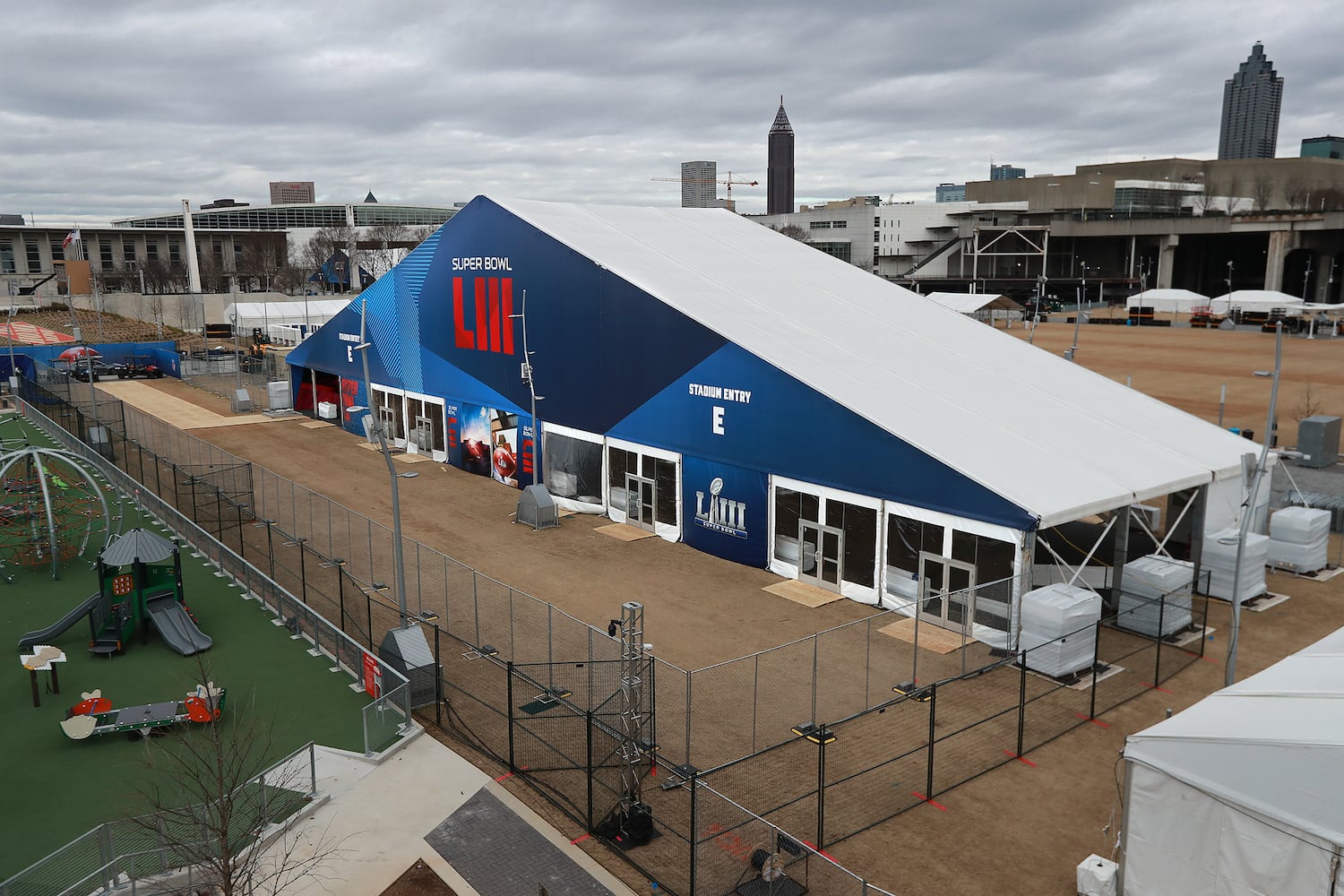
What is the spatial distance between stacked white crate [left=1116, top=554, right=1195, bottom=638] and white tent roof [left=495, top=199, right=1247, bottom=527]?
5.79 ft

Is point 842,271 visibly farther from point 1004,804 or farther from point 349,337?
point 1004,804

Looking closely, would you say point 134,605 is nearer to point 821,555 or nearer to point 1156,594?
point 821,555

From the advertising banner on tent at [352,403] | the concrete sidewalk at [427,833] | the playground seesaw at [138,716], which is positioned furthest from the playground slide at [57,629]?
the advertising banner on tent at [352,403]

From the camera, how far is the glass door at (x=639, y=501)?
1318 inches

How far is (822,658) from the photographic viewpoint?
2144 cm

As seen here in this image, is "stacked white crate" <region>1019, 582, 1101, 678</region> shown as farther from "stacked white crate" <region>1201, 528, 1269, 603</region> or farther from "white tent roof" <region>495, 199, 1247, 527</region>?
"stacked white crate" <region>1201, 528, 1269, 603</region>

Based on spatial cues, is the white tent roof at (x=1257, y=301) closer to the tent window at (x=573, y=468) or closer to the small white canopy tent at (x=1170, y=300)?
the small white canopy tent at (x=1170, y=300)

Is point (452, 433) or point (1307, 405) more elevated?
point (1307, 405)

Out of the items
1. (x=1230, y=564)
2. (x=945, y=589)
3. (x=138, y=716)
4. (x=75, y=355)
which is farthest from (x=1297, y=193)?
(x=138, y=716)

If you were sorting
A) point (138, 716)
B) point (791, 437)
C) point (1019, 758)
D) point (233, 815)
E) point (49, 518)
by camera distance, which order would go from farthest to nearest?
point (49, 518), point (791, 437), point (138, 716), point (1019, 758), point (233, 815)

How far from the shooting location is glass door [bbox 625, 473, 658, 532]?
3347 centimetres

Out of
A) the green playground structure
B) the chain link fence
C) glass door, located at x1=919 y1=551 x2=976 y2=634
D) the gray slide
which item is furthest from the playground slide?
glass door, located at x1=919 y1=551 x2=976 y2=634

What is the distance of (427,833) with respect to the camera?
52.4 ft

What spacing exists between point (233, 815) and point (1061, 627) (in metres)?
16.4
